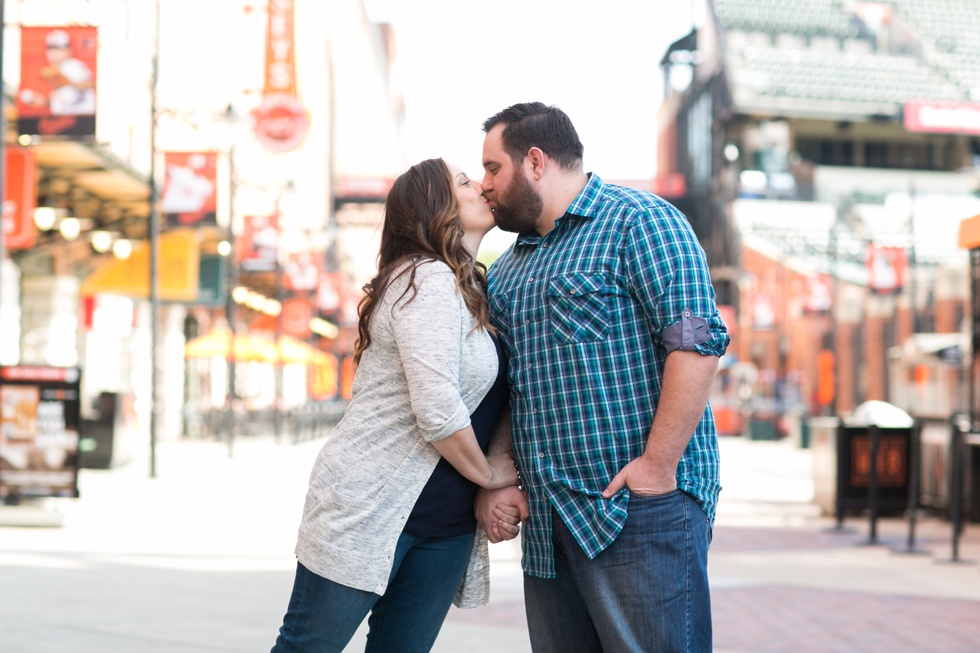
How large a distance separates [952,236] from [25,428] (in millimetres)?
57550

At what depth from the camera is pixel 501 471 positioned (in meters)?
3.47

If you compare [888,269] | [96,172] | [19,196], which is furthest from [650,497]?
[888,269]

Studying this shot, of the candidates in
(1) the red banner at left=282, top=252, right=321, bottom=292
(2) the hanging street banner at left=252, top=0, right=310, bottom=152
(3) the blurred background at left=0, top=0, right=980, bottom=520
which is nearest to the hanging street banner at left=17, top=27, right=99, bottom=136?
(3) the blurred background at left=0, top=0, right=980, bottom=520

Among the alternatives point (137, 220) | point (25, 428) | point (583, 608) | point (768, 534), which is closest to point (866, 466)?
point (768, 534)

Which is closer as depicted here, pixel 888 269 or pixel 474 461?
pixel 474 461

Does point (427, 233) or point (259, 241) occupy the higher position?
point (259, 241)

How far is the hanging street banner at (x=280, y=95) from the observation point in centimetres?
3188

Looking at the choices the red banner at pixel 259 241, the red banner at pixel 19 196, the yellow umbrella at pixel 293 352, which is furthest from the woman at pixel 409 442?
the yellow umbrella at pixel 293 352

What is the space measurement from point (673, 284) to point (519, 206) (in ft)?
1.62

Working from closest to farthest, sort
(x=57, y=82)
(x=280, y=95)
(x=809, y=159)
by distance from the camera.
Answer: (x=57, y=82) < (x=280, y=95) < (x=809, y=159)

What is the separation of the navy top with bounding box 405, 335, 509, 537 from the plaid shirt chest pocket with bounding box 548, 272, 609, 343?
21cm

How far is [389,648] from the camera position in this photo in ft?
11.6

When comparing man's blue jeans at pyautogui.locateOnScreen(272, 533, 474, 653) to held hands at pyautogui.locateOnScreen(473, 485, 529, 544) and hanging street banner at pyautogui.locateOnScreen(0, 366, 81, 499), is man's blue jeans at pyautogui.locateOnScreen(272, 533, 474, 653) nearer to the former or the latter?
held hands at pyautogui.locateOnScreen(473, 485, 529, 544)

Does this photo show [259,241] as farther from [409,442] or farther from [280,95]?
[409,442]
